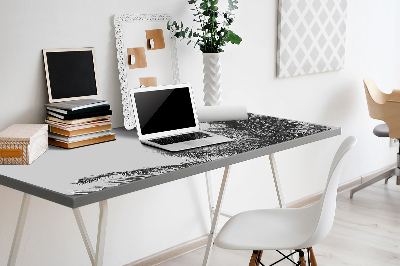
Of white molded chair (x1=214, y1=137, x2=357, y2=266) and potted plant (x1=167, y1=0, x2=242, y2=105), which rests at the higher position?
potted plant (x1=167, y1=0, x2=242, y2=105)

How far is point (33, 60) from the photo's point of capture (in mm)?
2400

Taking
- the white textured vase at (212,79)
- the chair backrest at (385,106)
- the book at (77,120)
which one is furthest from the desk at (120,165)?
the chair backrest at (385,106)

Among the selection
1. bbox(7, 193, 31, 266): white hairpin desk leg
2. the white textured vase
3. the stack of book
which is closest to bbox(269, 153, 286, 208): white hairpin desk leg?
the white textured vase

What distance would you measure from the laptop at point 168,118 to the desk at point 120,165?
65 millimetres

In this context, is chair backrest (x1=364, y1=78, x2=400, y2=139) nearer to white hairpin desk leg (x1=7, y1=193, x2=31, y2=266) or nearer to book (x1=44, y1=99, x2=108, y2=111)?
book (x1=44, y1=99, x2=108, y2=111)

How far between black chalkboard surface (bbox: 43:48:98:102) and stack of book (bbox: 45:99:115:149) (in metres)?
0.10

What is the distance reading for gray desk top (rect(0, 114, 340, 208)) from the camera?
1.75 meters

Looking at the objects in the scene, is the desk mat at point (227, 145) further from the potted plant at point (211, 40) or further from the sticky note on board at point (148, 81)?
the sticky note on board at point (148, 81)

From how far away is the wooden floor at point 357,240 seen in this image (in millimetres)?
3096

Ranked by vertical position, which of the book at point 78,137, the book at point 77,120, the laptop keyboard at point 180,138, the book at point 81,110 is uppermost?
the book at point 81,110

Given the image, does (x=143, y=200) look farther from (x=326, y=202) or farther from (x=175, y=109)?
(x=326, y=202)

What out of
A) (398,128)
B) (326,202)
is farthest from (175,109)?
(398,128)

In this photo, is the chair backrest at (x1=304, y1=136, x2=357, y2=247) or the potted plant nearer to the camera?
the chair backrest at (x1=304, y1=136, x2=357, y2=247)

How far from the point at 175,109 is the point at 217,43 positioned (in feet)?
1.70
